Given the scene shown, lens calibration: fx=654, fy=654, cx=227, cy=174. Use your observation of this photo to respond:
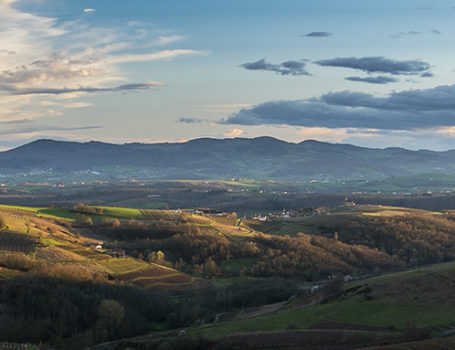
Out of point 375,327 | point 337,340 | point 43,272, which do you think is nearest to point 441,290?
point 375,327

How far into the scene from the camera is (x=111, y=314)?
15450 cm

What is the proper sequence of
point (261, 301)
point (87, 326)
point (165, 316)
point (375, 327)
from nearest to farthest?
point (375, 327), point (87, 326), point (165, 316), point (261, 301)

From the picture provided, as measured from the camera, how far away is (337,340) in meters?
108

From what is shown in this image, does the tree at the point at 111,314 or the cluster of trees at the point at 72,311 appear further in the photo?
the tree at the point at 111,314

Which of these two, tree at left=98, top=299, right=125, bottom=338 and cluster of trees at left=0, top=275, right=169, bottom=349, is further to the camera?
tree at left=98, top=299, right=125, bottom=338

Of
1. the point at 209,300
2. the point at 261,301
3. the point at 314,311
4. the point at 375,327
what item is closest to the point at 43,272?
the point at 209,300

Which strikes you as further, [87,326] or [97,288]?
[97,288]

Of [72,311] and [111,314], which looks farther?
[72,311]

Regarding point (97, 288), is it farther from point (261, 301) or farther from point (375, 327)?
point (375, 327)

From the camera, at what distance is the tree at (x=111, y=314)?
15225 cm

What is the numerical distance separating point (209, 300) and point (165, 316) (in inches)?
696

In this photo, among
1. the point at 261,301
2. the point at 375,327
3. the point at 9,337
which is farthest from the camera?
the point at 261,301

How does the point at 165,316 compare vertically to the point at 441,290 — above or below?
below

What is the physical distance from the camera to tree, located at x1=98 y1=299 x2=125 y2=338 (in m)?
152
